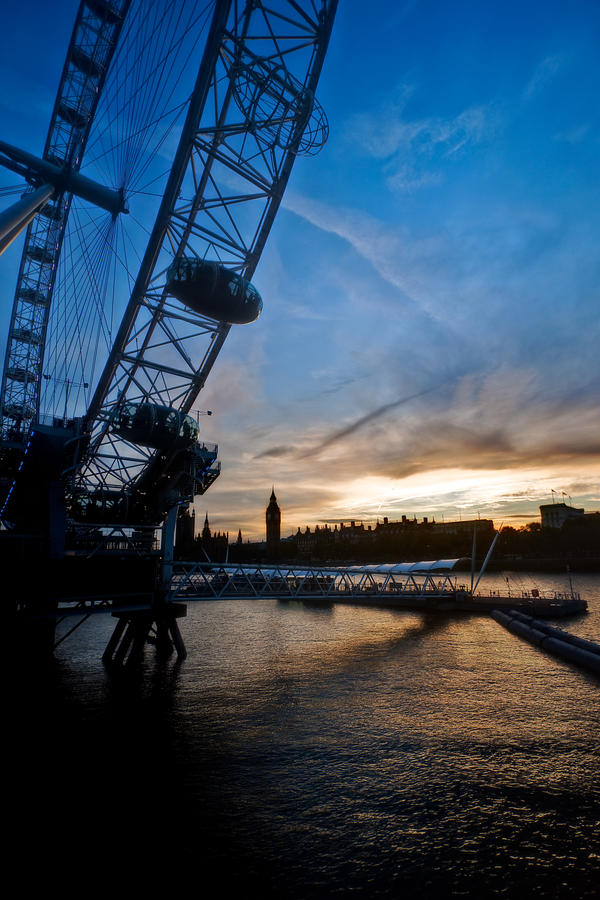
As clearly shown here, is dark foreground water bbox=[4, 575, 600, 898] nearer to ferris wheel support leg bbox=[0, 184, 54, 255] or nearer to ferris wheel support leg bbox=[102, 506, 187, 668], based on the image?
ferris wheel support leg bbox=[102, 506, 187, 668]

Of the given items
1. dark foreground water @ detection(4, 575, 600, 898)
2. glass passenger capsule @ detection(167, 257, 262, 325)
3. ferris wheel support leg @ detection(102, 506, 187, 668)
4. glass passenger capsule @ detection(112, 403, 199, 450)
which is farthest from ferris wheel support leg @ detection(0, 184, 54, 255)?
ferris wheel support leg @ detection(102, 506, 187, 668)

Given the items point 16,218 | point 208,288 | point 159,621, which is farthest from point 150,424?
point 159,621

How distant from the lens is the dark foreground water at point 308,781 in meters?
9.20

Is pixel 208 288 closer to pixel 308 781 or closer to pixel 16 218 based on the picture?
pixel 16 218

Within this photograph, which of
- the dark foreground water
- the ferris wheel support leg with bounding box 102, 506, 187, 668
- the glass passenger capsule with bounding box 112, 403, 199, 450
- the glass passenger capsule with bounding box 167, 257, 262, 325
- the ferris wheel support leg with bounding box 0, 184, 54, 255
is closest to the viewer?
the dark foreground water

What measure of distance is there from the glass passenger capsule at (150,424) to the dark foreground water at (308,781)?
11076mm

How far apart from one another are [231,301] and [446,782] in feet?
54.4

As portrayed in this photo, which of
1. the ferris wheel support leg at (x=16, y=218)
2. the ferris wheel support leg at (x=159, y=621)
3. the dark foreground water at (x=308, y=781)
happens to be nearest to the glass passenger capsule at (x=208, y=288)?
the ferris wheel support leg at (x=16, y=218)

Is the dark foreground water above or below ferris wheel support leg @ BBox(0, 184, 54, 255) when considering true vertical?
below

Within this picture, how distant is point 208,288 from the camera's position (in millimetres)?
15352

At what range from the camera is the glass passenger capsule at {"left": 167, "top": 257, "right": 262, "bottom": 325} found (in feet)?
50.2

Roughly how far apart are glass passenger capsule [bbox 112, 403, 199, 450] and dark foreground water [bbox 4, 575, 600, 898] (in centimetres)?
1108

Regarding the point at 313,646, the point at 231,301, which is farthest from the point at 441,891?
the point at 313,646

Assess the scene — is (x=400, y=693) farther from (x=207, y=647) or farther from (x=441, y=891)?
(x=207, y=647)
